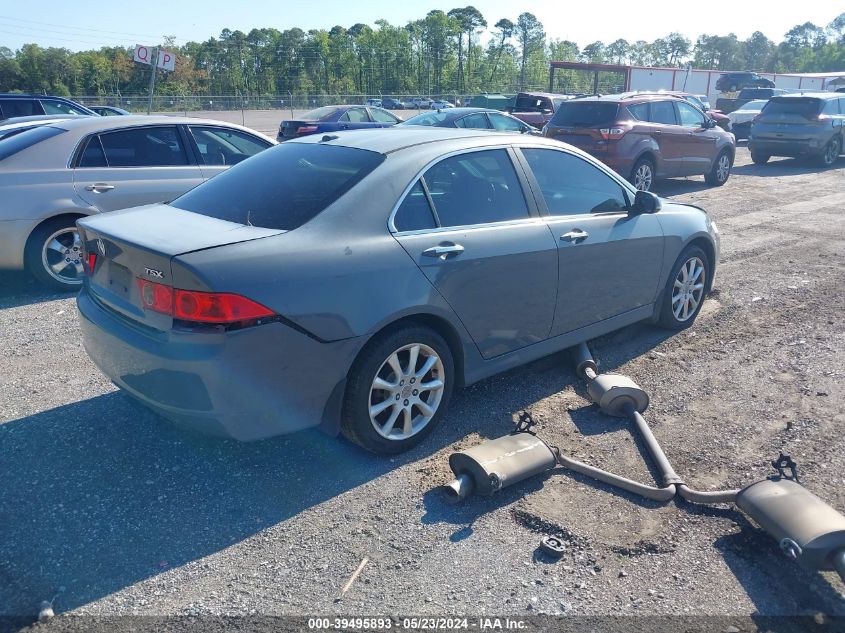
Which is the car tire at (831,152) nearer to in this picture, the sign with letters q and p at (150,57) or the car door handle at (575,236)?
the car door handle at (575,236)

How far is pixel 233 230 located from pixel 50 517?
1581 millimetres

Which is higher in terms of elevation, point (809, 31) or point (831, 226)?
point (809, 31)

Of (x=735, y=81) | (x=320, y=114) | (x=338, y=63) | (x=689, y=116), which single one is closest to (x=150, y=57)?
(x=320, y=114)

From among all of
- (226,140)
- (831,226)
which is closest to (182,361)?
(226,140)

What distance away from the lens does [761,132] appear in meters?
17.0

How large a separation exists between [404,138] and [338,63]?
87.0 metres

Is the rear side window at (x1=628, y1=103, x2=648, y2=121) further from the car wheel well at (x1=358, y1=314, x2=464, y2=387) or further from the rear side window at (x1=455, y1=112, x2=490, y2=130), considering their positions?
the car wheel well at (x1=358, y1=314, x2=464, y2=387)

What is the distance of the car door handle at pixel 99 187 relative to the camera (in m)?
6.79

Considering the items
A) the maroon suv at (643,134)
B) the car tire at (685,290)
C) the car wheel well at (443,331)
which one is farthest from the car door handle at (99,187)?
the maroon suv at (643,134)

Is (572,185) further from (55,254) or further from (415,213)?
(55,254)

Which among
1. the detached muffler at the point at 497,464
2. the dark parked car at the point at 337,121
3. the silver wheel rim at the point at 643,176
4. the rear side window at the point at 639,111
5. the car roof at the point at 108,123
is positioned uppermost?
the car roof at the point at 108,123

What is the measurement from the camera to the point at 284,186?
389 cm

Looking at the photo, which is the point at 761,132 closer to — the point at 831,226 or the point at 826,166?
the point at 826,166

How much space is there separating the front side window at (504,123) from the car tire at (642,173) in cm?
353
